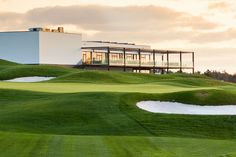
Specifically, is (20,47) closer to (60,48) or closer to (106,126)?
(60,48)

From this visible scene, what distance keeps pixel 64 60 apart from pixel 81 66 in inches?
121

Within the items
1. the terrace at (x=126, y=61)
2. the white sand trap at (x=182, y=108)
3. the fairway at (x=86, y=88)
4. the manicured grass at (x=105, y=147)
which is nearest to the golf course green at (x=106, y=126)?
the manicured grass at (x=105, y=147)

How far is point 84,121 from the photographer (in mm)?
25703

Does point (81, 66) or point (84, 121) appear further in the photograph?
point (81, 66)

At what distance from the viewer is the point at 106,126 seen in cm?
2458

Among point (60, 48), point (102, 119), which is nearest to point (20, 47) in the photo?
point (60, 48)

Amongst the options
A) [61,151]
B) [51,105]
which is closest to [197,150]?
[61,151]

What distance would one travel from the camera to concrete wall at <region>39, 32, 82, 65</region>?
325ft

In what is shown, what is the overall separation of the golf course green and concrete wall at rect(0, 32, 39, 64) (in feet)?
212

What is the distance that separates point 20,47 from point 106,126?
258 feet

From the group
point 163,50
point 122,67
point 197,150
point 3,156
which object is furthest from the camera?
point 163,50

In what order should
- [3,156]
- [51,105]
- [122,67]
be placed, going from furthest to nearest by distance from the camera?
[122,67], [51,105], [3,156]

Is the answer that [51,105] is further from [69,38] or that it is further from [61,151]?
[69,38]

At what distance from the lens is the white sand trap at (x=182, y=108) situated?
28906 mm
